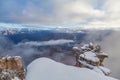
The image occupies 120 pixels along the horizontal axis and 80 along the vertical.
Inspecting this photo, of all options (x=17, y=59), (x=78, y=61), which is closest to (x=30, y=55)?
(x=78, y=61)

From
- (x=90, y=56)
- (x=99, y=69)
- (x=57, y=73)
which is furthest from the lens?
(x=90, y=56)

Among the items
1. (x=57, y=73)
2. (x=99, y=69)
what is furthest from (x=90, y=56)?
(x=57, y=73)

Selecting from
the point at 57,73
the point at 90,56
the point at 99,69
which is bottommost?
the point at 99,69

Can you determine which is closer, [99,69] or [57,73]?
[57,73]

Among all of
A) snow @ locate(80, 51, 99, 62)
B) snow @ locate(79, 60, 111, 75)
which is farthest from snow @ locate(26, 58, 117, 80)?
snow @ locate(80, 51, 99, 62)

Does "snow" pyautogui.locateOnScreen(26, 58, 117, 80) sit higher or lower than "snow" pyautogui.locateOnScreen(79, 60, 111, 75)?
higher

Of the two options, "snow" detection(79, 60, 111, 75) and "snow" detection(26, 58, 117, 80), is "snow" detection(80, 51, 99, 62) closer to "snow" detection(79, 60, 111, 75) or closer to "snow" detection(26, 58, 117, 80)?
"snow" detection(79, 60, 111, 75)

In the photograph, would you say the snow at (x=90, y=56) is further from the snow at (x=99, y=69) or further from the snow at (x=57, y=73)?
the snow at (x=57, y=73)

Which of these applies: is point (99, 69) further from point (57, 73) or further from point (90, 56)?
point (57, 73)

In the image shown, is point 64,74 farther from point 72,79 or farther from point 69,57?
point 69,57

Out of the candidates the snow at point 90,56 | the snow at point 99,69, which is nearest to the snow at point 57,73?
the snow at point 99,69

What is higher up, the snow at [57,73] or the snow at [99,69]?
the snow at [57,73]
